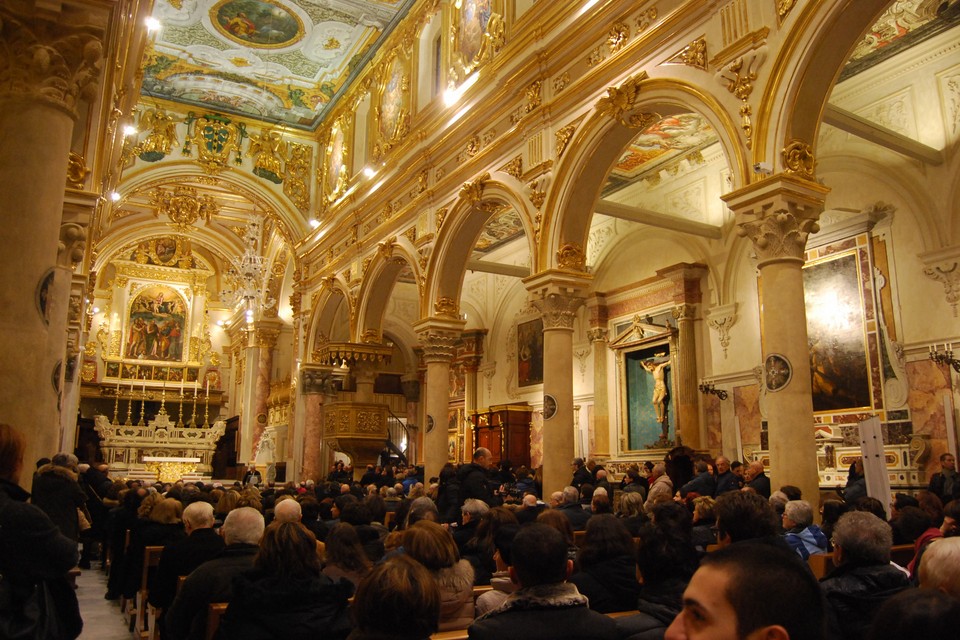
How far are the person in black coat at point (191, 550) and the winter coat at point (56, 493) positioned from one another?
131 cm

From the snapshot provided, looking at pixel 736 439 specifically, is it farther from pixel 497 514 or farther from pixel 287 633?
pixel 287 633

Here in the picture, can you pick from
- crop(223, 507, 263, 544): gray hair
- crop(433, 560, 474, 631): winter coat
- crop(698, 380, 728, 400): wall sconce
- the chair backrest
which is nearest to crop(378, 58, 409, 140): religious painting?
crop(698, 380, 728, 400): wall sconce

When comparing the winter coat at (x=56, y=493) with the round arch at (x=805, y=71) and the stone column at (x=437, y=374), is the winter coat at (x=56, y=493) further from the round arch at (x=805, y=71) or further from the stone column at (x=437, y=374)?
the stone column at (x=437, y=374)

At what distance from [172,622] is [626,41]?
892 centimetres

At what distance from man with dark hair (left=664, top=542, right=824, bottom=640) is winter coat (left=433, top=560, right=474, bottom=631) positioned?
2223 millimetres

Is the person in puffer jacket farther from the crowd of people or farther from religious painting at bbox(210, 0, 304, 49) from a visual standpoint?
religious painting at bbox(210, 0, 304, 49)

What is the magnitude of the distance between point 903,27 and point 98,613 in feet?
42.4

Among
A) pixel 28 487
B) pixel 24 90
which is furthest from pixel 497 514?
pixel 24 90

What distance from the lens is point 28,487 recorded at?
5645 millimetres

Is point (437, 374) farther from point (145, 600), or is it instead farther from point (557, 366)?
point (145, 600)

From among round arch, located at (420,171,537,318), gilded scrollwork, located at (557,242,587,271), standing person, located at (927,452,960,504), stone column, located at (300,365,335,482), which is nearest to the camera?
standing person, located at (927,452,960,504)

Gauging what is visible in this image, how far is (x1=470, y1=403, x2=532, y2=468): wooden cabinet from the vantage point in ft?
65.9

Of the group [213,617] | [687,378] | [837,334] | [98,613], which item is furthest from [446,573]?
[687,378]

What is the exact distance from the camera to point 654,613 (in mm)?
2924
